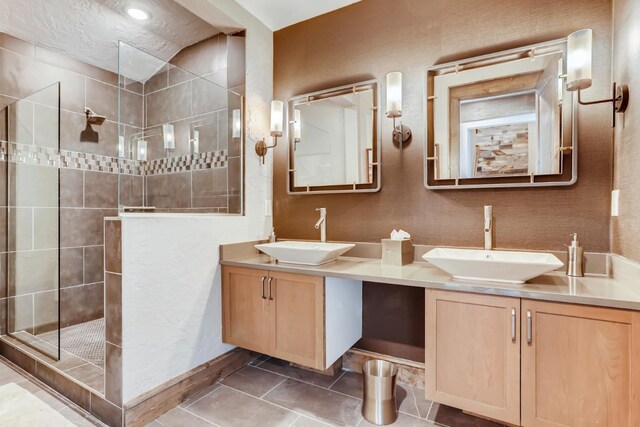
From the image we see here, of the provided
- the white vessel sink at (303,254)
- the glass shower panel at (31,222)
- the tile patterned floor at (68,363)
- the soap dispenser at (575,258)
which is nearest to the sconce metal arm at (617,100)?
the soap dispenser at (575,258)

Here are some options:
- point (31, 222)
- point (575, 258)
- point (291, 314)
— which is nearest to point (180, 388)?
point (291, 314)

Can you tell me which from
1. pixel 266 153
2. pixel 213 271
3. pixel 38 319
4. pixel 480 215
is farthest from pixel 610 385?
pixel 38 319

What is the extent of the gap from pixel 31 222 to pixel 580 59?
366 cm

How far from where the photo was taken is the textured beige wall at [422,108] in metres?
1.65

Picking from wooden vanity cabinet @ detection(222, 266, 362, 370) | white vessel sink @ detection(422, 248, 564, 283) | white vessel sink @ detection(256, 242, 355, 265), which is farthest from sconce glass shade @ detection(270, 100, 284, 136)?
white vessel sink @ detection(422, 248, 564, 283)

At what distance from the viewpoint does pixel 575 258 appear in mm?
1563

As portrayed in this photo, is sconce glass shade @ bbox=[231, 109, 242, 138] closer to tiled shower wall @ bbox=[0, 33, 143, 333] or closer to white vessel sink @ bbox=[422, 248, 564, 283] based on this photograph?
tiled shower wall @ bbox=[0, 33, 143, 333]

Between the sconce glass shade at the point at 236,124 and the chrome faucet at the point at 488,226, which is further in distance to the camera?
the sconce glass shade at the point at 236,124

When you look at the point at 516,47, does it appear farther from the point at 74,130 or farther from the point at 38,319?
the point at 38,319

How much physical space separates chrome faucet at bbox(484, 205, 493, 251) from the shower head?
11.1ft

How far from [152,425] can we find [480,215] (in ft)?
7.07

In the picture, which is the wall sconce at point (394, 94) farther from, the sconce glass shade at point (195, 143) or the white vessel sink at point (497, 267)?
the sconce glass shade at point (195, 143)

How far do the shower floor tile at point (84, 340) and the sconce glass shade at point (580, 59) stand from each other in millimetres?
3089

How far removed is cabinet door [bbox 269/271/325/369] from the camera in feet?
5.85
